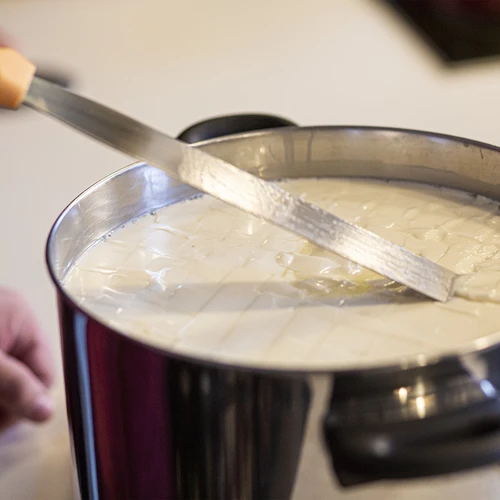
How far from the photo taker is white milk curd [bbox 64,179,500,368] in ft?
1.88

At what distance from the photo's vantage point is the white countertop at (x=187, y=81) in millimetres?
996

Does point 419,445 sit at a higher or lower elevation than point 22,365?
higher

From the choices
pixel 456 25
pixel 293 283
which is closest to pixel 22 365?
pixel 293 283

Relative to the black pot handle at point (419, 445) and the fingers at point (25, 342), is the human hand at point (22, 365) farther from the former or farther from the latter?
the black pot handle at point (419, 445)

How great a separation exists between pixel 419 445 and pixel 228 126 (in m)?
0.51

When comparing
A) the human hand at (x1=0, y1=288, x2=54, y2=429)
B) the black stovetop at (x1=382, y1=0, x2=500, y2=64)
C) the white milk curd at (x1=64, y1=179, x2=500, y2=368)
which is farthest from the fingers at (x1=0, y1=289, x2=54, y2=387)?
the black stovetop at (x1=382, y1=0, x2=500, y2=64)

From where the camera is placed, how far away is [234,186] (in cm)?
56

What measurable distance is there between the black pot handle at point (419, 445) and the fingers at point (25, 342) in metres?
0.42

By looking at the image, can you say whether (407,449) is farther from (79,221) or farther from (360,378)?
(79,221)

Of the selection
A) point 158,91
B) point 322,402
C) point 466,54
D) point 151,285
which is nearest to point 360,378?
point 322,402

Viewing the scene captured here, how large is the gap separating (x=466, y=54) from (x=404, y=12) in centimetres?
29

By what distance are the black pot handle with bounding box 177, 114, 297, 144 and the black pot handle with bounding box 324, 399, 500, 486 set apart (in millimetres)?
449

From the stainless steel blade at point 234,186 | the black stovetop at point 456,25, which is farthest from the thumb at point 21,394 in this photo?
the black stovetop at point 456,25

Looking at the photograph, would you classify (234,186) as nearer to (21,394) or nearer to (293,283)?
(293,283)
